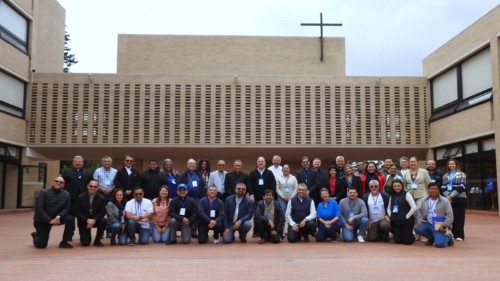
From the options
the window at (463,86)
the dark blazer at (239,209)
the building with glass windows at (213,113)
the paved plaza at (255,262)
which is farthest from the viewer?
the building with glass windows at (213,113)

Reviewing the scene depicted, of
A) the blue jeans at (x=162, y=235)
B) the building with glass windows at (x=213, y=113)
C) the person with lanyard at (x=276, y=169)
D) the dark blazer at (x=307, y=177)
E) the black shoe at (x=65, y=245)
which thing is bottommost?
the black shoe at (x=65, y=245)

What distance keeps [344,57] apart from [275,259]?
22.3m

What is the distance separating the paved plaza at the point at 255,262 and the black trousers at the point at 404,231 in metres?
0.19

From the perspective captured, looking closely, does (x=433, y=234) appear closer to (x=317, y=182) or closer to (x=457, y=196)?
(x=457, y=196)

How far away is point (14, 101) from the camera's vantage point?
2111 cm

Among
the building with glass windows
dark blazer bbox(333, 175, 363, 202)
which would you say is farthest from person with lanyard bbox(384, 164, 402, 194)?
the building with glass windows

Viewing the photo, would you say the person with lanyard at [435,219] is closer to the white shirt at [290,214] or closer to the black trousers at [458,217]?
the black trousers at [458,217]

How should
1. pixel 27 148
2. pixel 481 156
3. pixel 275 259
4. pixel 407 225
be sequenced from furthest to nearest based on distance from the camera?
pixel 27 148 → pixel 481 156 → pixel 407 225 → pixel 275 259

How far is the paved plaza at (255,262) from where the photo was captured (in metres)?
6.31

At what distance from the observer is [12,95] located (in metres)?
20.9

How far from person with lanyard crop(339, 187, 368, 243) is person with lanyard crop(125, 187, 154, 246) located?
365 cm

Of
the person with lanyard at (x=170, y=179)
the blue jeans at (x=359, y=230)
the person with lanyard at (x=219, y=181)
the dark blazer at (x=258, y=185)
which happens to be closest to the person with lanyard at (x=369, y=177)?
the blue jeans at (x=359, y=230)

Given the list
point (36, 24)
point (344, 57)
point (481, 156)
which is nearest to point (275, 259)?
point (481, 156)

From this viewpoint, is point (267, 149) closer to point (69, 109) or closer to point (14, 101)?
point (69, 109)
